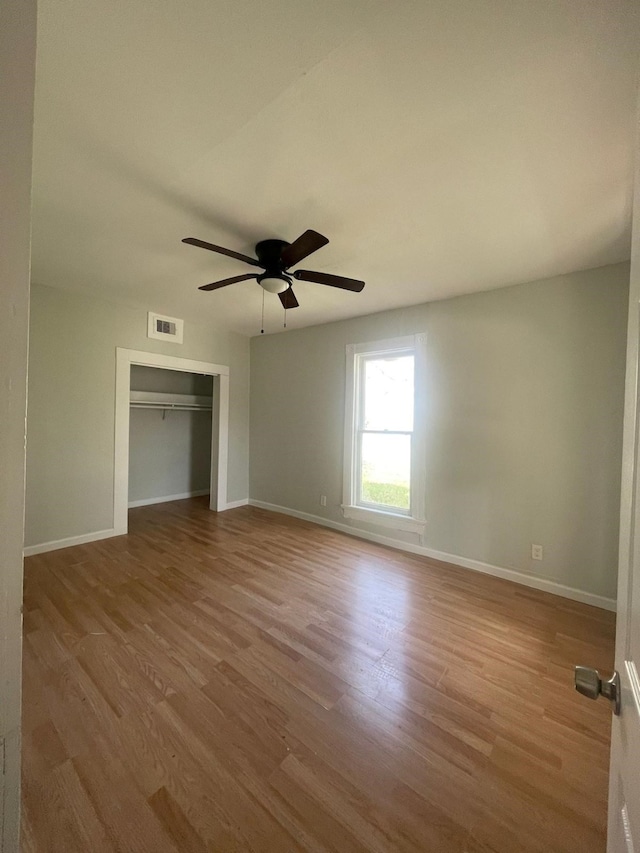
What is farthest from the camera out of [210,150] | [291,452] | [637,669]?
[291,452]

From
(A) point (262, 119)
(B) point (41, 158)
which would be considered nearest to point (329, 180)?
(A) point (262, 119)

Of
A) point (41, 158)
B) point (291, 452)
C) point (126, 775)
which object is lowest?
point (126, 775)

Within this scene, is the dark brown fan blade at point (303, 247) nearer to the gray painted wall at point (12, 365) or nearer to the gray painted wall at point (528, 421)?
the gray painted wall at point (12, 365)

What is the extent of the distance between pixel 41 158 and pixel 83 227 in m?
0.65

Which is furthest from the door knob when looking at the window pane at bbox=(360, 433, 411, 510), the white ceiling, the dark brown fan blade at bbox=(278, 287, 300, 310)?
the window pane at bbox=(360, 433, 411, 510)

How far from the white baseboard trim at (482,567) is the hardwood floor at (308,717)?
0.32 feet

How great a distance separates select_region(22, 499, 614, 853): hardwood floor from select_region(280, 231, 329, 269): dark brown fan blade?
88.6 inches

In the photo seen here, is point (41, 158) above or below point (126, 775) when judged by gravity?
above

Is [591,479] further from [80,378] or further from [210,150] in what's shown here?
[80,378]

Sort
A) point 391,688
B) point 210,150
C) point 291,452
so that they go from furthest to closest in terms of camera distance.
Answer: point 291,452, point 391,688, point 210,150

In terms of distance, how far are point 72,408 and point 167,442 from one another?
2.00 m

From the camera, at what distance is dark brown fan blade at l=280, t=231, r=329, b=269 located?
5.47ft

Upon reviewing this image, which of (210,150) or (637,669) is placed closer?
(637,669)

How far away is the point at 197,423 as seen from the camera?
5.65m
